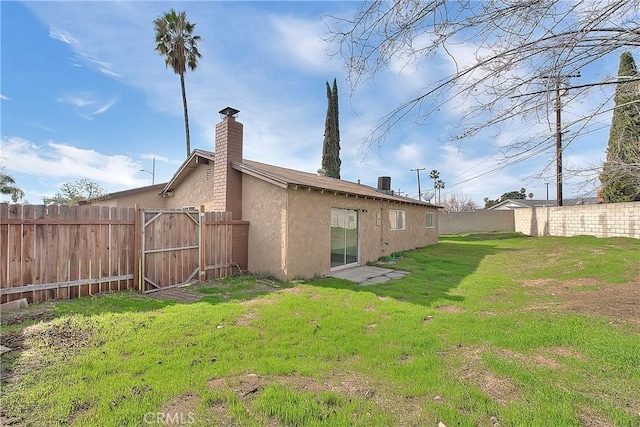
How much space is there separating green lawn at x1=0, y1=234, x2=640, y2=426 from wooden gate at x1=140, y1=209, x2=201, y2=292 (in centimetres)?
107

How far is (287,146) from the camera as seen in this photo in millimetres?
16188

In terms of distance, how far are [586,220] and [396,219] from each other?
13.4 m

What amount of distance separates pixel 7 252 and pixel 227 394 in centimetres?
519

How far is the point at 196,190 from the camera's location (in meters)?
11.3

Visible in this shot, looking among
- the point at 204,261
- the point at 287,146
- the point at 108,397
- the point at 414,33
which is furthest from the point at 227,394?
the point at 287,146

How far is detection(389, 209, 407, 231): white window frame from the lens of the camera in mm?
14016

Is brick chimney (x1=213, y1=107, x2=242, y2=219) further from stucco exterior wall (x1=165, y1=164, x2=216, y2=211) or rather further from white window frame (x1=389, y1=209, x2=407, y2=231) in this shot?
white window frame (x1=389, y1=209, x2=407, y2=231)

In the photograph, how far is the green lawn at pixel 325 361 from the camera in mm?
2514

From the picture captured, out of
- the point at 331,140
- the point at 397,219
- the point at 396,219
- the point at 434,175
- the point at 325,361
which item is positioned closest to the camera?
the point at 325,361

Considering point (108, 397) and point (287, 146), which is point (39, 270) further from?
point (287, 146)

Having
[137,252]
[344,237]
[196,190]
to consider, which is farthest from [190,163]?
[344,237]

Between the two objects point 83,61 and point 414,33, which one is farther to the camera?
point 83,61

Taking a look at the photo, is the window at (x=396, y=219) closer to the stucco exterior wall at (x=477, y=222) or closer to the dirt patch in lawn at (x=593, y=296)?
the dirt patch in lawn at (x=593, y=296)

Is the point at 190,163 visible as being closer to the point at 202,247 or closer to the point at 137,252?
the point at 202,247
